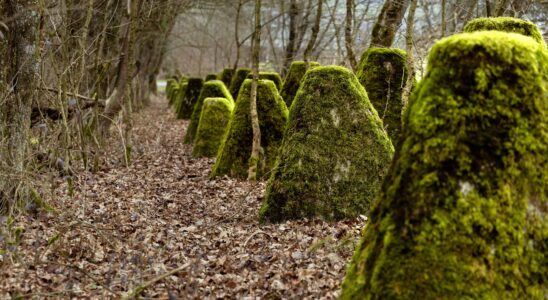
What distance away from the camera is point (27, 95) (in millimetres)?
7215

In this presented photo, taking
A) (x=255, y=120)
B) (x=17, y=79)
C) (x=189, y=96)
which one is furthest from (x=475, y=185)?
(x=189, y=96)

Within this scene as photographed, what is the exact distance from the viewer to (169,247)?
596 centimetres

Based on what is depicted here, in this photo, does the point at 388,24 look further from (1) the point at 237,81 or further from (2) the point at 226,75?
(2) the point at 226,75

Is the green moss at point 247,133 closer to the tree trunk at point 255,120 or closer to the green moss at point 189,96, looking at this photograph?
the tree trunk at point 255,120

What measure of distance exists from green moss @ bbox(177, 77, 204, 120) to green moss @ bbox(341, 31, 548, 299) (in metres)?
21.4

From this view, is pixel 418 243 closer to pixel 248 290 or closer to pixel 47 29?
pixel 248 290

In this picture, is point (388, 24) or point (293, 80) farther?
point (293, 80)

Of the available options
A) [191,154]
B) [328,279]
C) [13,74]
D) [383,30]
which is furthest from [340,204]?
[191,154]

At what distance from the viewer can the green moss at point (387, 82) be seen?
32.5ft

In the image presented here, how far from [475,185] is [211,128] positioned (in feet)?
35.7

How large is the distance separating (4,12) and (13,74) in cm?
79

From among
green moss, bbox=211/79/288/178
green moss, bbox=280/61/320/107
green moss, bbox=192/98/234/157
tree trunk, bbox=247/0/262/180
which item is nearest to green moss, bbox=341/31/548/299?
tree trunk, bbox=247/0/262/180

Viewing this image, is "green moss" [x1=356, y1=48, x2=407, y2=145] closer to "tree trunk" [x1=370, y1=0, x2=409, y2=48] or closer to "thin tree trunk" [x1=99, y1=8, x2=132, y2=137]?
"tree trunk" [x1=370, y1=0, x2=409, y2=48]

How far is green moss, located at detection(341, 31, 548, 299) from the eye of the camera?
271cm
